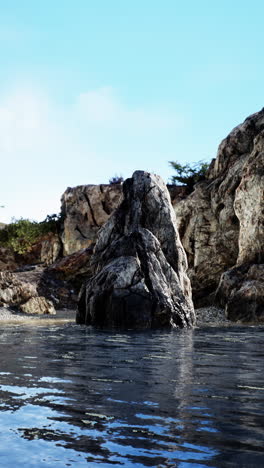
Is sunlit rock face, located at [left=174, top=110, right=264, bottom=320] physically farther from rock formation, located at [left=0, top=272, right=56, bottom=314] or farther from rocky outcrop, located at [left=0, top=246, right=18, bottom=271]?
rocky outcrop, located at [left=0, top=246, right=18, bottom=271]

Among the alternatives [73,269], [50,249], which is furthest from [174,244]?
[50,249]

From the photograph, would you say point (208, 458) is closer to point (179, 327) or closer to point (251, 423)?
point (251, 423)

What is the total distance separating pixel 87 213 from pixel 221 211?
1997cm

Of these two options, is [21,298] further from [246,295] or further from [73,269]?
[246,295]

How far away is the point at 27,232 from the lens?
51.8 metres

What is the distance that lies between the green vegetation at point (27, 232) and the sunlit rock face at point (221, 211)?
2074cm

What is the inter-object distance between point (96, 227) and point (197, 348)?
37366 millimetres

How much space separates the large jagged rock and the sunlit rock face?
7211 mm

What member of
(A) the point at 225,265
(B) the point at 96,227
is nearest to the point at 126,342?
(A) the point at 225,265

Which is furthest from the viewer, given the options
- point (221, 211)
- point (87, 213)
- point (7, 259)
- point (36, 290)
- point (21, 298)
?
point (7, 259)

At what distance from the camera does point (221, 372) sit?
23.6 ft

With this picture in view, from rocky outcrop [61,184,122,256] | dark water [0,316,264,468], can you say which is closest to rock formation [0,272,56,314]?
rocky outcrop [61,184,122,256]

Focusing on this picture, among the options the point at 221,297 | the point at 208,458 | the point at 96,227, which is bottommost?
the point at 208,458

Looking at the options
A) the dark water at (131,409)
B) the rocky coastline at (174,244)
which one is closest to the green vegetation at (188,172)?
the rocky coastline at (174,244)
